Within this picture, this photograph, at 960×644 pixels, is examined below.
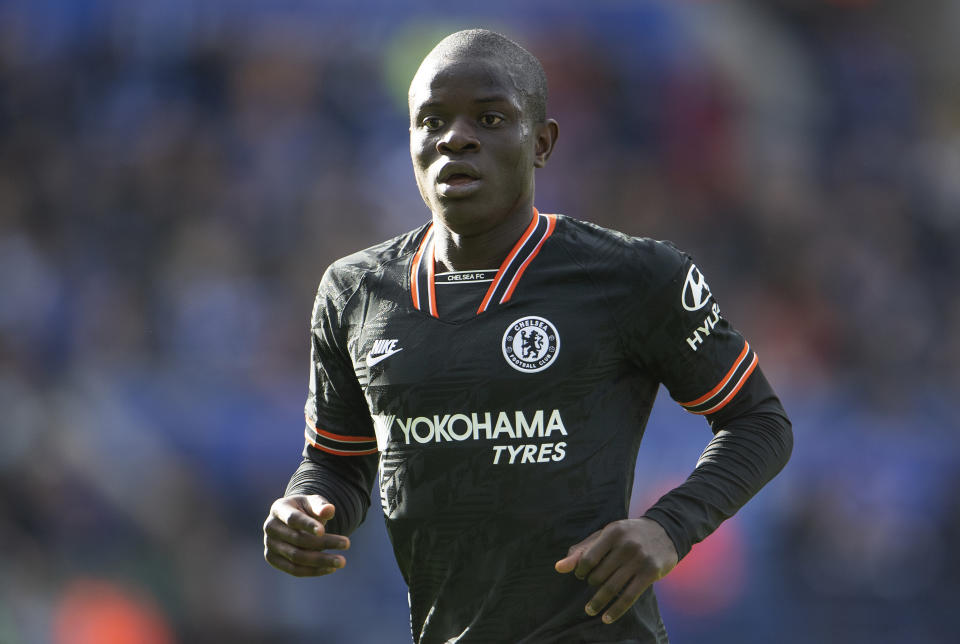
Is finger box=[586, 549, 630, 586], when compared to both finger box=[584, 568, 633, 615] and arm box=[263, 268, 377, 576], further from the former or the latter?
arm box=[263, 268, 377, 576]

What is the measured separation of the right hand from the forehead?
1.03 m

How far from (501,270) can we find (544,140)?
0.42 metres

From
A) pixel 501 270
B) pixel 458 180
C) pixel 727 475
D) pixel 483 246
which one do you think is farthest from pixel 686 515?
pixel 458 180

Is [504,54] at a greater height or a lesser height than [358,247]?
lesser

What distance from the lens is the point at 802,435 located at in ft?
27.0

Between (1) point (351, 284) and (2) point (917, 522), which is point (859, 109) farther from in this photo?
(1) point (351, 284)

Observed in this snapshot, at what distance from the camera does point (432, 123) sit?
10.6 feet

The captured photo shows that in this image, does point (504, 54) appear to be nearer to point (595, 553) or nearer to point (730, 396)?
point (730, 396)

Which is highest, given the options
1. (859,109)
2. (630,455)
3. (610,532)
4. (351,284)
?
(859,109)

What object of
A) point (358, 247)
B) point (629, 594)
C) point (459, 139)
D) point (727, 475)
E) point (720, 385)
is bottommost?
point (629, 594)

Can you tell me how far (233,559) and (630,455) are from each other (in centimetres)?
522

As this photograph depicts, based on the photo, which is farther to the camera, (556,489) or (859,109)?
(859,109)

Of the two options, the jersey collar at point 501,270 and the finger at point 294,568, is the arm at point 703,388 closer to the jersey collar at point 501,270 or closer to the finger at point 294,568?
the jersey collar at point 501,270

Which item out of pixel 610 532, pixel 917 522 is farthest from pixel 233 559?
pixel 610 532
